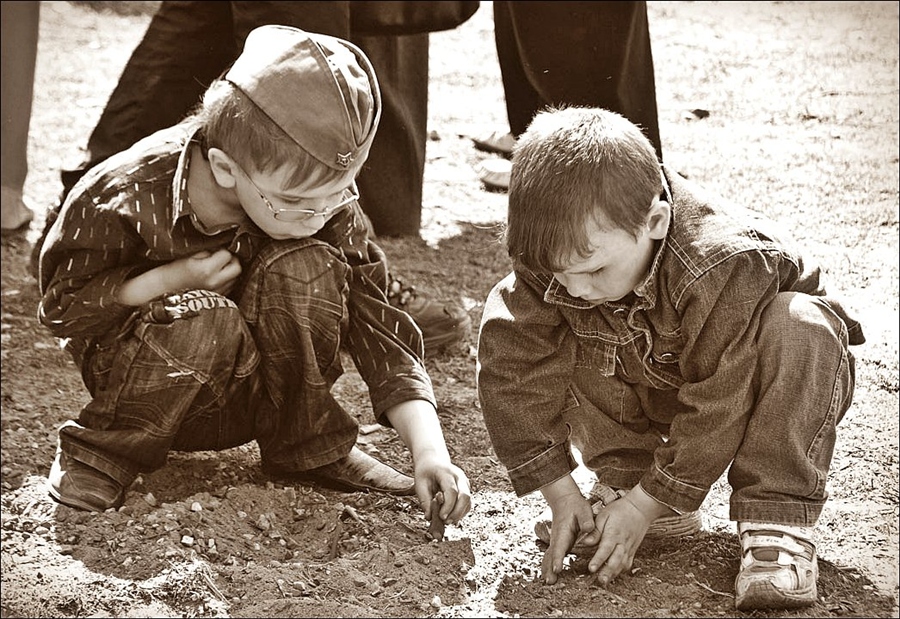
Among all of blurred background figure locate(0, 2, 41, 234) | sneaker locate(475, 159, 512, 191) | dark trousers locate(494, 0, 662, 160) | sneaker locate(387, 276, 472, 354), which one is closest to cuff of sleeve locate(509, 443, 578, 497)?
sneaker locate(387, 276, 472, 354)

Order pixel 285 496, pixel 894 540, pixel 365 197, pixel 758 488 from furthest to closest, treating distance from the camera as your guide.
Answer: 1. pixel 365 197
2. pixel 285 496
3. pixel 894 540
4. pixel 758 488

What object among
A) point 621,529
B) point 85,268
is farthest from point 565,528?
point 85,268

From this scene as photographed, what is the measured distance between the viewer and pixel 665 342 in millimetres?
1945

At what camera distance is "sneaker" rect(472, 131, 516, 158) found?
4.30m

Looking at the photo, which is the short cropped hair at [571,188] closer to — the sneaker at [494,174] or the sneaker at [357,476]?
the sneaker at [357,476]

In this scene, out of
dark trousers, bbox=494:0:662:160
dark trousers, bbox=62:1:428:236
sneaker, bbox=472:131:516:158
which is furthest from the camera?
sneaker, bbox=472:131:516:158

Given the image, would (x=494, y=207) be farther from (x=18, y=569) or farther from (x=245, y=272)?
(x=18, y=569)

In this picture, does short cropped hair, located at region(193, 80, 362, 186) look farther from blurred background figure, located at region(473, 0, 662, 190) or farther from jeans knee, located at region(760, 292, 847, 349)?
blurred background figure, located at region(473, 0, 662, 190)

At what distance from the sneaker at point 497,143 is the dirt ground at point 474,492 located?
2.1 inches

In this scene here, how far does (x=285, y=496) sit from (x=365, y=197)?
1.46 metres

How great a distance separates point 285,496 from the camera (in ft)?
7.23

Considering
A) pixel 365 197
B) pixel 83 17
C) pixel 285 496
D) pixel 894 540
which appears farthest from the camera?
pixel 83 17

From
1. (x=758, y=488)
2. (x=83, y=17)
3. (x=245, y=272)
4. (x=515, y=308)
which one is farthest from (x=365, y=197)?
(x=83, y=17)

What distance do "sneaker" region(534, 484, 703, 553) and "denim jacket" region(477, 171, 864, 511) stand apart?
103 millimetres
